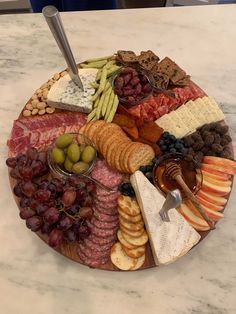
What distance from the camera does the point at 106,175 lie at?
119 centimetres

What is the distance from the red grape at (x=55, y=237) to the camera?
3.40ft

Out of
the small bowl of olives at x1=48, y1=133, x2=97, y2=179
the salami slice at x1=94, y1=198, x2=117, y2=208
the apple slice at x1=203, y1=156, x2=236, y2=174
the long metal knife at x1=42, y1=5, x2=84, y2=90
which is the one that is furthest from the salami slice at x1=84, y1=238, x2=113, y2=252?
the long metal knife at x1=42, y1=5, x2=84, y2=90

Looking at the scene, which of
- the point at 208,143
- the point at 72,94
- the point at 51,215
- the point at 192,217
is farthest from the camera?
the point at 72,94

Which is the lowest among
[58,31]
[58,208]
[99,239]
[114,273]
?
[114,273]

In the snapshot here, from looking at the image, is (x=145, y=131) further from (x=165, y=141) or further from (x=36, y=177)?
(x=36, y=177)

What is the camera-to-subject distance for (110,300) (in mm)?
1069

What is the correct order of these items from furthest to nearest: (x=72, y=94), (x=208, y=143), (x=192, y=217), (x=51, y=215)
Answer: (x=72, y=94)
(x=208, y=143)
(x=192, y=217)
(x=51, y=215)

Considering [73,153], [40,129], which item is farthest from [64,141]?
[40,129]

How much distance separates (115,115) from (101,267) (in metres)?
0.54

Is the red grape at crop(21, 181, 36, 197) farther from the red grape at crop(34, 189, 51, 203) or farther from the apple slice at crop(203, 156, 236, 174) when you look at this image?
the apple slice at crop(203, 156, 236, 174)

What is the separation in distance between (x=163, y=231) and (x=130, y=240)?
10 cm

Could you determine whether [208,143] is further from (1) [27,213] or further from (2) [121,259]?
(1) [27,213]

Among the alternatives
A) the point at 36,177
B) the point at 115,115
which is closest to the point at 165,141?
the point at 115,115

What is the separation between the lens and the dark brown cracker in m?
1.39
